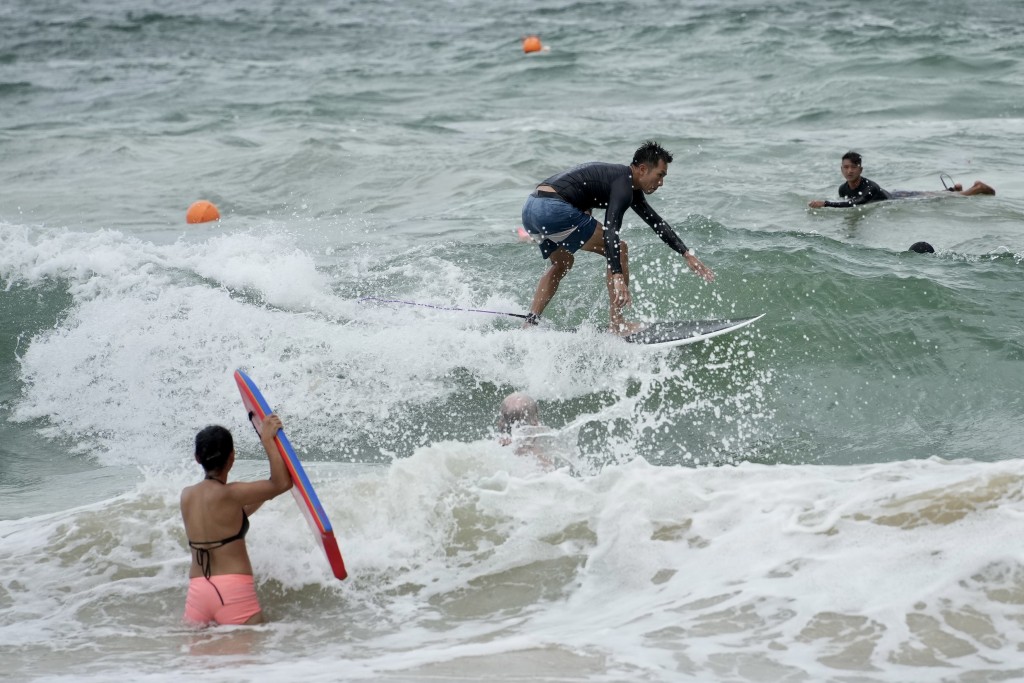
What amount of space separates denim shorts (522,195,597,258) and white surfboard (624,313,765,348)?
2.82 ft

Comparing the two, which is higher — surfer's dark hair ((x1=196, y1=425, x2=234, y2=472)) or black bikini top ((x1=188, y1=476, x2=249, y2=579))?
surfer's dark hair ((x1=196, y1=425, x2=234, y2=472))

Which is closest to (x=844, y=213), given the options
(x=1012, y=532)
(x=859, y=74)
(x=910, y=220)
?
(x=910, y=220)

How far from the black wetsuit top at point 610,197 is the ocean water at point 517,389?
942mm

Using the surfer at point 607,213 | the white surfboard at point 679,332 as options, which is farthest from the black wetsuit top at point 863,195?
the surfer at point 607,213

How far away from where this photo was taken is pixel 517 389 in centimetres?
822

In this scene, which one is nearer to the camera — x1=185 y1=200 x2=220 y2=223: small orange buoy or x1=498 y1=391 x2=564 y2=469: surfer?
x1=498 y1=391 x2=564 y2=469: surfer

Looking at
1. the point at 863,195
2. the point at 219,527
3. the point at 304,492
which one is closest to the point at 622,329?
the point at 304,492

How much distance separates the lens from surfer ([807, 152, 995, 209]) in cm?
1259

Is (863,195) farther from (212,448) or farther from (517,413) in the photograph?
(212,448)

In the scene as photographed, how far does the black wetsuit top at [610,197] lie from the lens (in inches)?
306

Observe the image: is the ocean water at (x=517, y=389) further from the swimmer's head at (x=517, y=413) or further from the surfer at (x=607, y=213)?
the surfer at (x=607, y=213)

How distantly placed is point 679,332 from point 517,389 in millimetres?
1321

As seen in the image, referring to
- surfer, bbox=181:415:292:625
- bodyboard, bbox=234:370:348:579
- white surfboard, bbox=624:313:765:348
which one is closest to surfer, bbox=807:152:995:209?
white surfboard, bbox=624:313:765:348

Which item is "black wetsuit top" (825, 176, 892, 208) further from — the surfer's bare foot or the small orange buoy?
the small orange buoy
